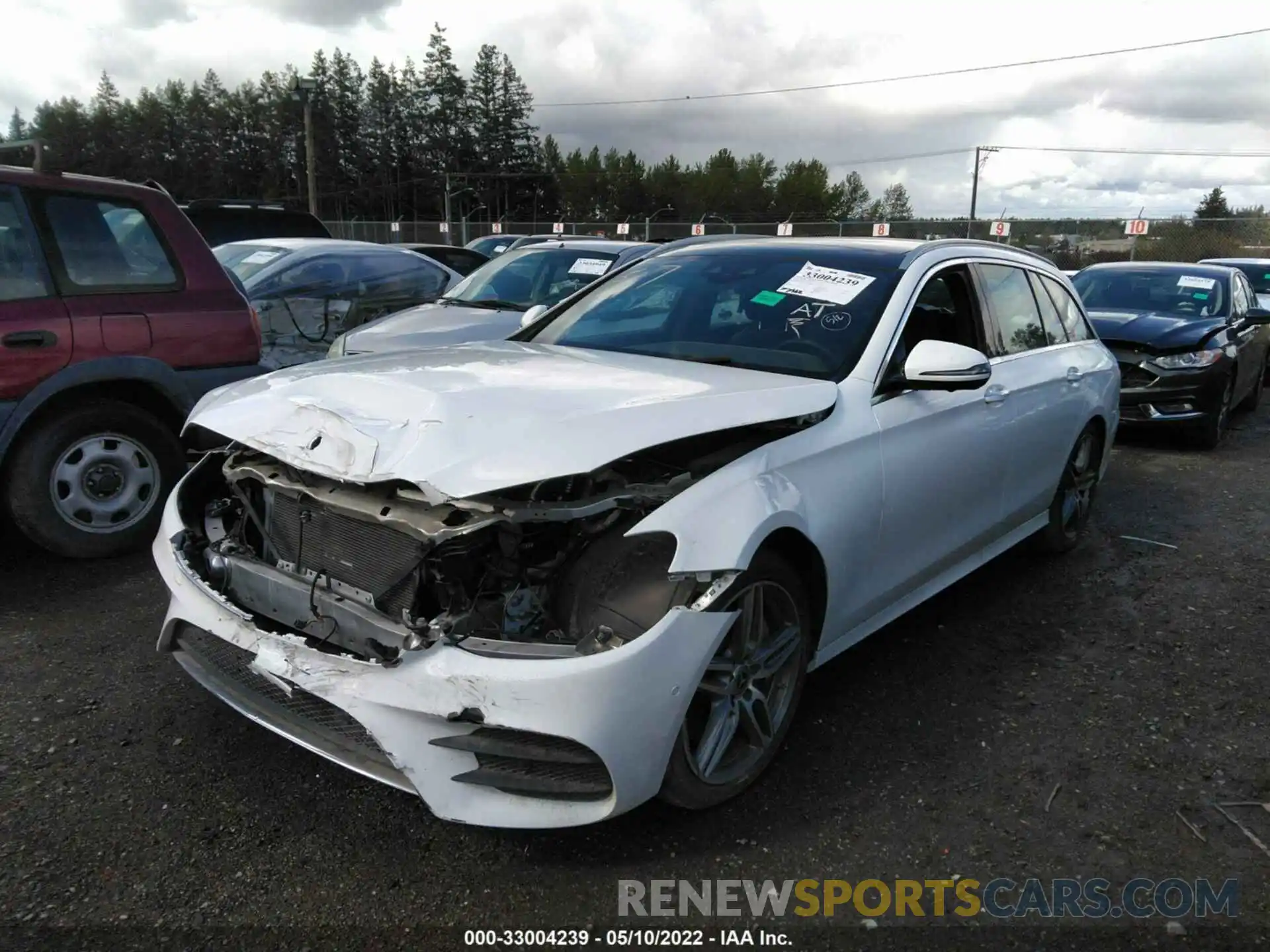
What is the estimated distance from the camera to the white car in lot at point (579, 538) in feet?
7.55

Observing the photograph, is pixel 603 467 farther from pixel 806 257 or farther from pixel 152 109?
pixel 152 109

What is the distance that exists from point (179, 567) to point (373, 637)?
93cm

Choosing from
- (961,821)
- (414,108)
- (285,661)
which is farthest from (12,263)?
(414,108)

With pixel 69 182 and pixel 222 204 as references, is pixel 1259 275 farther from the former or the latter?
pixel 69 182

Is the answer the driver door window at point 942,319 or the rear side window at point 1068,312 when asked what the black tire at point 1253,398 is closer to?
the rear side window at point 1068,312

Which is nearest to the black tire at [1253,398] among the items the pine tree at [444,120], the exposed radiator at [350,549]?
the exposed radiator at [350,549]

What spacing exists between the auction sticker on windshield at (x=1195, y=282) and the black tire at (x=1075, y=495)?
5034 millimetres

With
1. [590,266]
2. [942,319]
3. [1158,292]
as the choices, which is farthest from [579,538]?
[1158,292]

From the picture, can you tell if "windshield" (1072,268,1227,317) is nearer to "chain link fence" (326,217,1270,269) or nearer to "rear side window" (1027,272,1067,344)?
"rear side window" (1027,272,1067,344)

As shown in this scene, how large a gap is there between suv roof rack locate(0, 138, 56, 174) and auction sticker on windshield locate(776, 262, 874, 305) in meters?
3.78

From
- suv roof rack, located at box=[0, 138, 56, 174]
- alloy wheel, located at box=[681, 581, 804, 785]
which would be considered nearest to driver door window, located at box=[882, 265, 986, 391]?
alloy wheel, located at box=[681, 581, 804, 785]

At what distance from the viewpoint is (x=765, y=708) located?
2795 mm

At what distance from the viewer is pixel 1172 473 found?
7.34 meters

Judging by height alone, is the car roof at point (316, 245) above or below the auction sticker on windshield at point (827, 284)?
above
